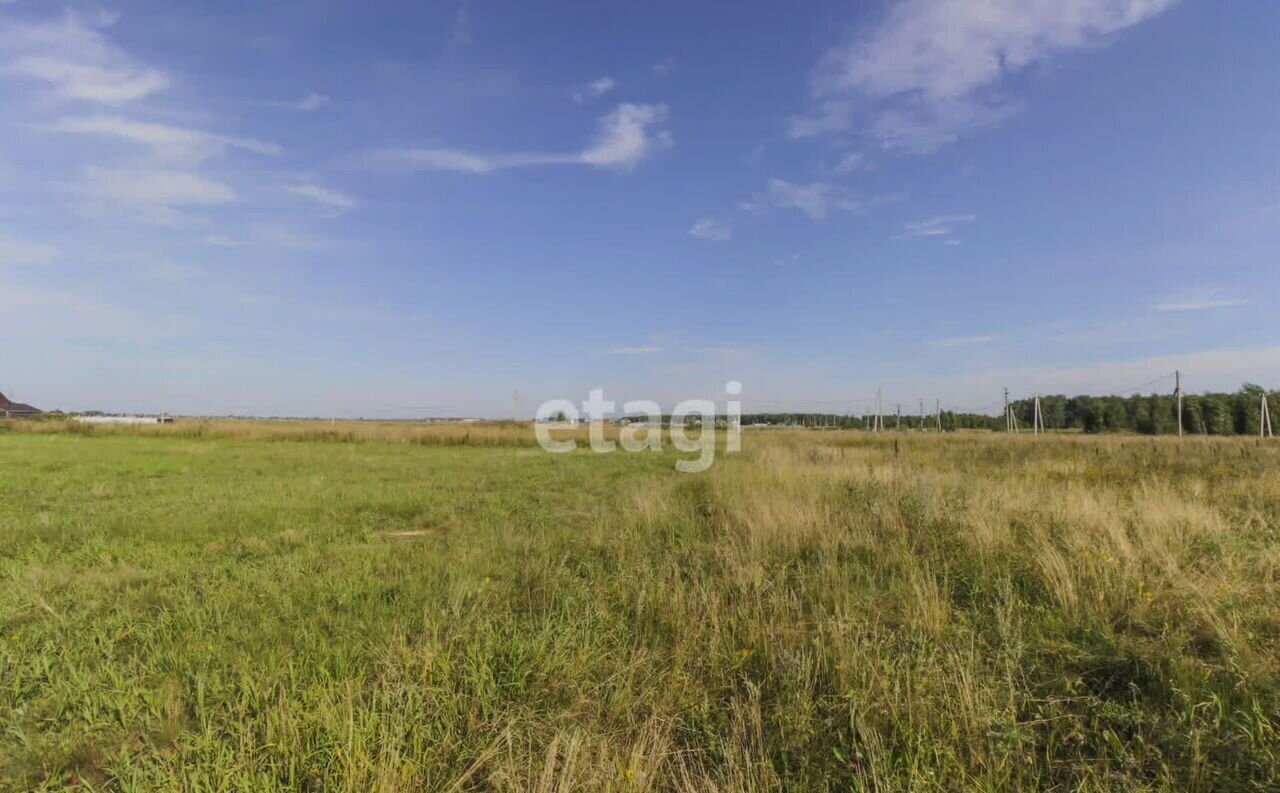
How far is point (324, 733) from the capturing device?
94.0 inches

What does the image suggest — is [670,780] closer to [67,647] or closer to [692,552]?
[692,552]

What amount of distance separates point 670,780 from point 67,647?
405cm

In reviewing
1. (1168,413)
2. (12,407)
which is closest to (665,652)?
(1168,413)

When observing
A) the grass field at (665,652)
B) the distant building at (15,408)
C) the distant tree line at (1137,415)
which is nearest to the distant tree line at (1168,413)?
the distant tree line at (1137,415)

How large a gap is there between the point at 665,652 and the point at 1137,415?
92.4 metres

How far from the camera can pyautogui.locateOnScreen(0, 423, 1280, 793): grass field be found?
88.0 inches

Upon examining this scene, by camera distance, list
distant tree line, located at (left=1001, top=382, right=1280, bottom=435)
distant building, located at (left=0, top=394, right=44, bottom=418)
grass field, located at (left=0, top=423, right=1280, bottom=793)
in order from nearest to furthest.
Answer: grass field, located at (left=0, top=423, right=1280, bottom=793) → distant tree line, located at (left=1001, top=382, right=1280, bottom=435) → distant building, located at (left=0, top=394, right=44, bottom=418)

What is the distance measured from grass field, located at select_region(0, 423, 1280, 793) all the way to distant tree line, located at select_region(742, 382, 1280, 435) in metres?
68.7

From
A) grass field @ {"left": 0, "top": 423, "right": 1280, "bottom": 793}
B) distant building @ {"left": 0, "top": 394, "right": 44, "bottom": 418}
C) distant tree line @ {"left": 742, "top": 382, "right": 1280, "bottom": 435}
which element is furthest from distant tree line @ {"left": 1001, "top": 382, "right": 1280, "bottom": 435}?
distant building @ {"left": 0, "top": 394, "right": 44, "bottom": 418}

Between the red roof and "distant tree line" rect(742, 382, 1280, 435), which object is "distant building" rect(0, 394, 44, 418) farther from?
"distant tree line" rect(742, 382, 1280, 435)

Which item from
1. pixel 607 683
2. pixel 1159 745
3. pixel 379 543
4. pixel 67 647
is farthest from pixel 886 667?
pixel 379 543

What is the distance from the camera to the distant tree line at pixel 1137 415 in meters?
56.1

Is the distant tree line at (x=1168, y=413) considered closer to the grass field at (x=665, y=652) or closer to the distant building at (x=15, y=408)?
the grass field at (x=665, y=652)

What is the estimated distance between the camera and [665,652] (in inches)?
130
